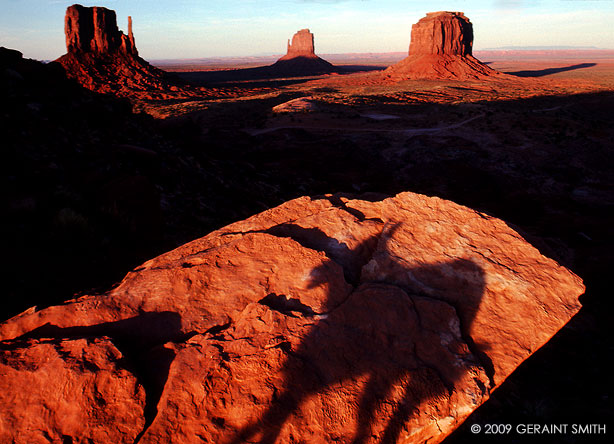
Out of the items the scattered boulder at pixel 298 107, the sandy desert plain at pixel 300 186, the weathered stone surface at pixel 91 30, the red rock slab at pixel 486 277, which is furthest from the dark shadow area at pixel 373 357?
the weathered stone surface at pixel 91 30

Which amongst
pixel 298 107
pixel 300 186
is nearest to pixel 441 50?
pixel 298 107

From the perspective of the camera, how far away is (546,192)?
19266 mm

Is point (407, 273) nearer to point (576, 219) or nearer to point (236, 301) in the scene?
point (236, 301)

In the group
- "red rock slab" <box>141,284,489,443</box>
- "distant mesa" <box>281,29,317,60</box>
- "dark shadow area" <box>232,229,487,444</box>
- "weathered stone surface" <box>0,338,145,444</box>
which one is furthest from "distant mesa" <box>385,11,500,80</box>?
"weathered stone surface" <box>0,338,145,444</box>

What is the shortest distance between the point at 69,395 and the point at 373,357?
216 centimetres

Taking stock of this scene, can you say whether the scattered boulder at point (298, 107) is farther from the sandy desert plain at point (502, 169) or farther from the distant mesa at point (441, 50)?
the distant mesa at point (441, 50)

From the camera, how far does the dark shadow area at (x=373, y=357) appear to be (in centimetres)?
244

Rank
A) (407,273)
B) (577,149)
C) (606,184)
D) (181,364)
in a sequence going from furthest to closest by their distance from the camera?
(577,149) → (606,184) → (407,273) → (181,364)

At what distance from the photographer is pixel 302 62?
132375mm

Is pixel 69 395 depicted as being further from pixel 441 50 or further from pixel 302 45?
pixel 302 45

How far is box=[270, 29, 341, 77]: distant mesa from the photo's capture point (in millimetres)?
123287

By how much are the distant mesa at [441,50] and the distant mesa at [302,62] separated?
43.5 metres

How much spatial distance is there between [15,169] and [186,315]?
650 cm

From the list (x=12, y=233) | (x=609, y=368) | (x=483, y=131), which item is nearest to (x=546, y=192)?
(x=483, y=131)
